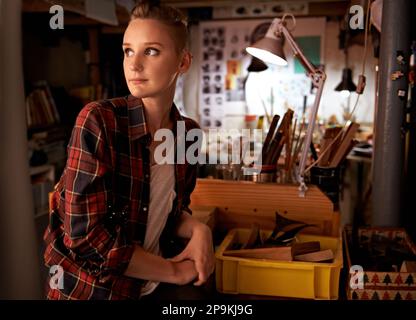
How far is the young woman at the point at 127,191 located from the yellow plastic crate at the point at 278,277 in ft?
0.90

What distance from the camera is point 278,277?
131cm

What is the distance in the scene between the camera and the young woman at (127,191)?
0.90 m

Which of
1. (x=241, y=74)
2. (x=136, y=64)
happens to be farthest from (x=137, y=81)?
(x=241, y=74)

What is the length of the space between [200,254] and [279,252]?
1.21 ft

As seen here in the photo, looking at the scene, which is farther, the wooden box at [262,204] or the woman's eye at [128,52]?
the wooden box at [262,204]

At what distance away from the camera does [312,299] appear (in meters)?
1.27

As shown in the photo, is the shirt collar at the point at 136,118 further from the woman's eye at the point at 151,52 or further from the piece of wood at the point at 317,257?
the piece of wood at the point at 317,257

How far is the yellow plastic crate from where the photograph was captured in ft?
4.19

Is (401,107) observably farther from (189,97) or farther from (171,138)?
(189,97)

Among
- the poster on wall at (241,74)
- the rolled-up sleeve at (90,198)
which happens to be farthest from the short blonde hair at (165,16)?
the poster on wall at (241,74)

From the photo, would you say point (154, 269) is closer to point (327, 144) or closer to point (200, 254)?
point (200, 254)

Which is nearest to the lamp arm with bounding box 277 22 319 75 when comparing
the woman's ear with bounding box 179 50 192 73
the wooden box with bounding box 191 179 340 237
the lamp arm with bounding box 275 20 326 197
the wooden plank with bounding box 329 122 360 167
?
the lamp arm with bounding box 275 20 326 197
